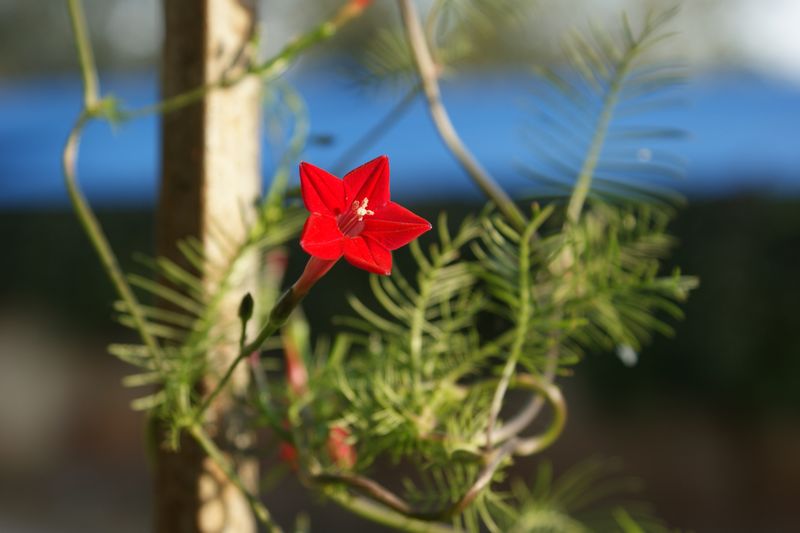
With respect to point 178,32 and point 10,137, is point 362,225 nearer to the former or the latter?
point 178,32

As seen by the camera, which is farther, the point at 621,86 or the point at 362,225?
the point at 621,86

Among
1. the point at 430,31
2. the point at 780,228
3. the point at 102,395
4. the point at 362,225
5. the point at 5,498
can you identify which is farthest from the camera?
the point at 102,395

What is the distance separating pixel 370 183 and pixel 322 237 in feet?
0.10

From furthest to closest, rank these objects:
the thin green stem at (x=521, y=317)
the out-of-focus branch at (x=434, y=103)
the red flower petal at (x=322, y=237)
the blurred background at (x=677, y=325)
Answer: the blurred background at (x=677, y=325) < the out-of-focus branch at (x=434, y=103) < the thin green stem at (x=521, y=317) < the red flower petal at (x=322, y=237)

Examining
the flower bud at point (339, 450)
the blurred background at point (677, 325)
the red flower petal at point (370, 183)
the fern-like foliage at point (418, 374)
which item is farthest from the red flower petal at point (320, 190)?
the blurred background at point (677, 325)

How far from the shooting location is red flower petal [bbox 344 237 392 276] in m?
0.32

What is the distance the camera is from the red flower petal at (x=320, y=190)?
32cm

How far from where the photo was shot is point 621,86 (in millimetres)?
511

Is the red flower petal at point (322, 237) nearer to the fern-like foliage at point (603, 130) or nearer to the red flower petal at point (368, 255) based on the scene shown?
the red flower petal at point (368, 255)

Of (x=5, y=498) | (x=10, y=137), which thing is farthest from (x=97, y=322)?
(x=10, y=137)

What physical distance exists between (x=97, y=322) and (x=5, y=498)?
89 cm

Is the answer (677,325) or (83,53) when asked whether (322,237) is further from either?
(677,325)

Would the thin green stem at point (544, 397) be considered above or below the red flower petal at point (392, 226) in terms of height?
below

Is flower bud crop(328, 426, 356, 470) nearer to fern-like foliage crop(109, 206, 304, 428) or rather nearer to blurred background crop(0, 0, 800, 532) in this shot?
fern-like foliage crop(109, 206, 304, 428)
